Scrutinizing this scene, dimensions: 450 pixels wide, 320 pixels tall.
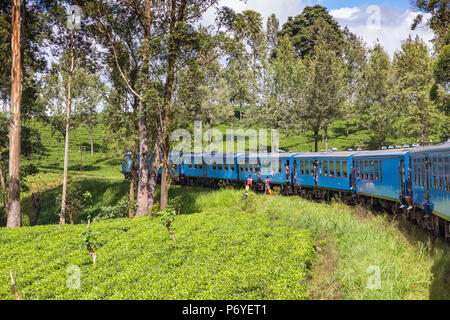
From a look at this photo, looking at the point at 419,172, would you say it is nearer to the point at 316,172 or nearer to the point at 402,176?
the point at 402,176

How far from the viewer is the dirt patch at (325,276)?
949 cm

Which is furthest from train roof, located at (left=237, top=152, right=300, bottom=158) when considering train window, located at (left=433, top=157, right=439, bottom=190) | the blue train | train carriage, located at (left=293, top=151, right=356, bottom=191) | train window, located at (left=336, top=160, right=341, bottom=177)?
train window, located at (left=433, top=157, right=439, bottom=190)

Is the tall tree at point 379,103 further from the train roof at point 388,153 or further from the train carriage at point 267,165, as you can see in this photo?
the train roof at point 388,153

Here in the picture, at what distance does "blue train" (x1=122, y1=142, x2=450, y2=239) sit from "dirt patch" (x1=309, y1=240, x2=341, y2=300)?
3423 mm

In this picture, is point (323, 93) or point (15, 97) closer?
point (15, 97)

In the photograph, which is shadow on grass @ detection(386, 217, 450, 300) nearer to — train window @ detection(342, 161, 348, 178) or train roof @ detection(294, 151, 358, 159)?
train window @ detection(342, 161, 348, 178)

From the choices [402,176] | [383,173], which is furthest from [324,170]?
[402,176]

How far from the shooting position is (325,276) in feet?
34.7

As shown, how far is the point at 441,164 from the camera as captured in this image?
1152 centimetres

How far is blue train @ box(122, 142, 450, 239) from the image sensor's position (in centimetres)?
1266

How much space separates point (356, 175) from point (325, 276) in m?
11.4

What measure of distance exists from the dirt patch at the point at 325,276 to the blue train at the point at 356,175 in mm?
3423
